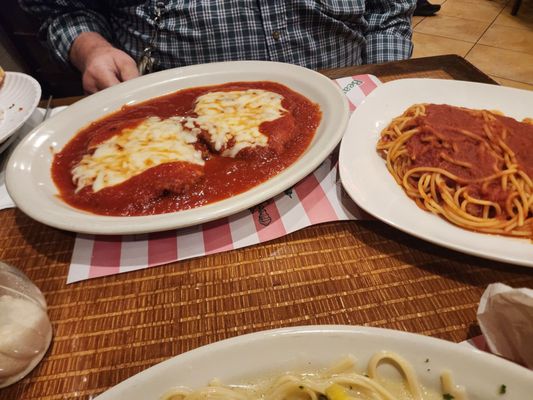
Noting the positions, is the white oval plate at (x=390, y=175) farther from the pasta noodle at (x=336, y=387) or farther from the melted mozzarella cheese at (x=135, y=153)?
the melted mozzarella cheese at (x=135, y=153)

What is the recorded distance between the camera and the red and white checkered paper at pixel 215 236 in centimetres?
120

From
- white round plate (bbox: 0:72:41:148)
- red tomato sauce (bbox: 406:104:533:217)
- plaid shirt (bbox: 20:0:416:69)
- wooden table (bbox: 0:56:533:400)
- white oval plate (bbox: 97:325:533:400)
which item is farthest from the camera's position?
plaid shirt (bbox: 20:0:416:69)

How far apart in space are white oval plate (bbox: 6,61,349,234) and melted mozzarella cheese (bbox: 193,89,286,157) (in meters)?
0.18

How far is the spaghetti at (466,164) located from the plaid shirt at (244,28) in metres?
0.82

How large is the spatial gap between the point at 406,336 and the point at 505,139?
3.21 feet

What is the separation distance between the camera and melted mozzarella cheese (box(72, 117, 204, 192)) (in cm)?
135

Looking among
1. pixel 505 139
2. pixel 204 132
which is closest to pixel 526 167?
pixel 505 139

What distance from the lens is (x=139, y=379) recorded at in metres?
0.74

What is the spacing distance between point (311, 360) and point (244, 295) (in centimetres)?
34

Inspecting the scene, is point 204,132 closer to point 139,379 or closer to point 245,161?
point 245,161

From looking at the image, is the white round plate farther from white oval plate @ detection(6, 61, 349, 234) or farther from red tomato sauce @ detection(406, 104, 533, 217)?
red tomato sauce @ detection(406, 104, 533, 217)

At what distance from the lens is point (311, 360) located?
80cm

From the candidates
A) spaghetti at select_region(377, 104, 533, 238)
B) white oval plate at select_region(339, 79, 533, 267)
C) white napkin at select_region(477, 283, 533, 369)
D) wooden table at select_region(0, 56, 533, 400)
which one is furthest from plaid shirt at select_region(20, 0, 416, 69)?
white napkin at select_region(477, 283, 533, 369)

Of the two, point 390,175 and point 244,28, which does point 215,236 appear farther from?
point 244,28
